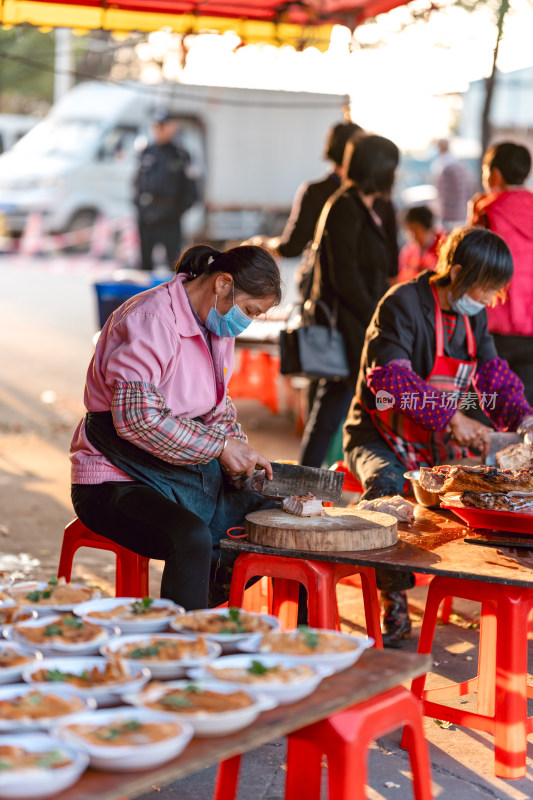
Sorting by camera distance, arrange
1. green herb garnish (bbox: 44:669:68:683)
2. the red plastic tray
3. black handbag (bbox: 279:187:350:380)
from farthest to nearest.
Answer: black handbag (bbox: 279:187:350:380)
the red plastic tray
green herb garnish (bbox: 44:669:68:683)

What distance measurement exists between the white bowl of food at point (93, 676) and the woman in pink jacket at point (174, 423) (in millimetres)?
850

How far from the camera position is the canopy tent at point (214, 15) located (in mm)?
7539

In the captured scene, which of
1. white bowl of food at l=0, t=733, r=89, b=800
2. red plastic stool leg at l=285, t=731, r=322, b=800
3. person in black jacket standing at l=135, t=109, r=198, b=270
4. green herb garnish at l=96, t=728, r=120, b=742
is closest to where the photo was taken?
white bowl of food at l=0, t=733, r=89, b=800

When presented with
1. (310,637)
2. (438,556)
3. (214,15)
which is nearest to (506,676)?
(438,556)

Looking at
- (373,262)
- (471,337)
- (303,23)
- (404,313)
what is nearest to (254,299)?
(404,313)

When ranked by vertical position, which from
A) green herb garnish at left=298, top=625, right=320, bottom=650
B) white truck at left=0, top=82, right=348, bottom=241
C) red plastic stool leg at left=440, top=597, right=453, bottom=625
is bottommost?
red plastic stool leg at left=440, top=597, right=453, bottom=625

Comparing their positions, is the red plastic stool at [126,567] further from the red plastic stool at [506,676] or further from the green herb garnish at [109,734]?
the green herb garnish at [109,734]

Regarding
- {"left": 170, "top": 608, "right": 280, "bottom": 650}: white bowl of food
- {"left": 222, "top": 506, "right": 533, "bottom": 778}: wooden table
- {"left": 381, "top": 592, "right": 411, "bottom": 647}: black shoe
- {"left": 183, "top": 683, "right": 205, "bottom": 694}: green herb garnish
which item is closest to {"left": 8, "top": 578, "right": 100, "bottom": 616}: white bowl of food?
{"left": 170, "top": 608, "right": 280, "bottom": 650}: white bowl of food

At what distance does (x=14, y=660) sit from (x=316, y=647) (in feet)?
1.96

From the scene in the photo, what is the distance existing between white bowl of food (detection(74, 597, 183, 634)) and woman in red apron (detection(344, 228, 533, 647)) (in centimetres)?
153

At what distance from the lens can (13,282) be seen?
706 inches

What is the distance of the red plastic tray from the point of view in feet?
10.5

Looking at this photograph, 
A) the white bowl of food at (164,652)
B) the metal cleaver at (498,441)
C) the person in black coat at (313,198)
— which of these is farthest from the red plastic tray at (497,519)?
the person in black coat at (313,198)

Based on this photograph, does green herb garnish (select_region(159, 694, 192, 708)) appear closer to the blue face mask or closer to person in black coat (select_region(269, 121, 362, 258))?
the blue face mask
